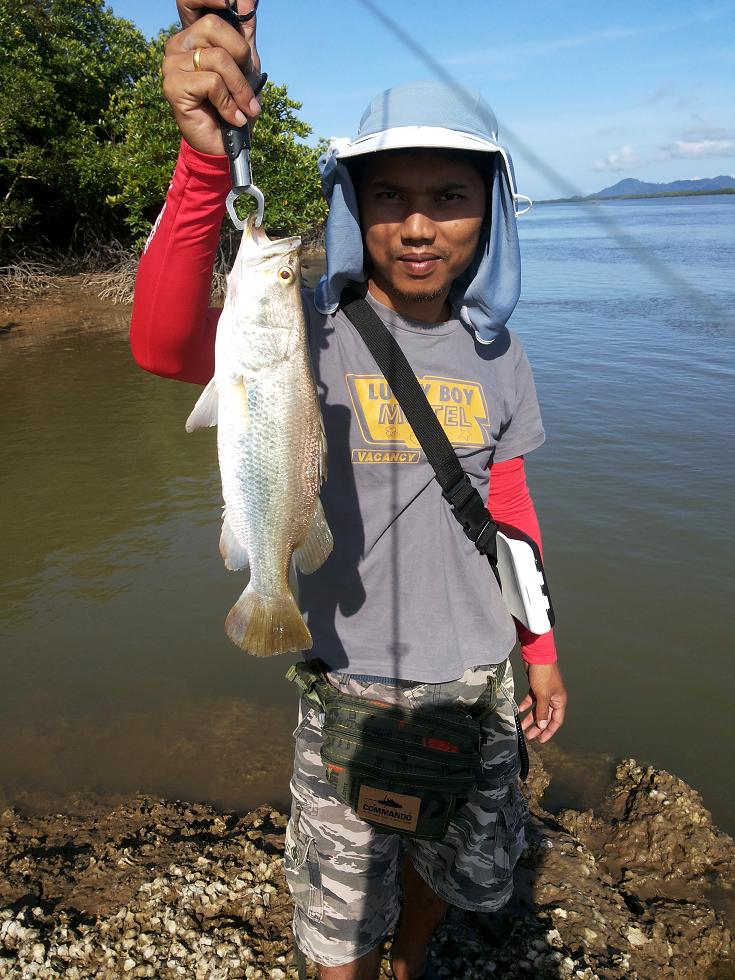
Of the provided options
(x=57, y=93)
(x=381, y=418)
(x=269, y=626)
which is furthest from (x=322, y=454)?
(x=57, y=93)

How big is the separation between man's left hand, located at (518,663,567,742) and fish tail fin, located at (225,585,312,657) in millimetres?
1183

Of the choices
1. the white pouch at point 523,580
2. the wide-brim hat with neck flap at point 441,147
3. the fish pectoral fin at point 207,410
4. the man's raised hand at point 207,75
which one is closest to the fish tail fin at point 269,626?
the fish pectoral fin at point 207,410

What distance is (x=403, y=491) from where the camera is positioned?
228 cm

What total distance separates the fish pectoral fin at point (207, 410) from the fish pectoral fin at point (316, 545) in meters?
0.39

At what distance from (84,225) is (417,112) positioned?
24.9 m

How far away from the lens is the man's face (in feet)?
7.37

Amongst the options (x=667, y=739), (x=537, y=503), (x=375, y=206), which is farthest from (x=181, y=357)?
(x=537, y=503)

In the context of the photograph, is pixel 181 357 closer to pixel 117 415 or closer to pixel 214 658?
pixel 214 658

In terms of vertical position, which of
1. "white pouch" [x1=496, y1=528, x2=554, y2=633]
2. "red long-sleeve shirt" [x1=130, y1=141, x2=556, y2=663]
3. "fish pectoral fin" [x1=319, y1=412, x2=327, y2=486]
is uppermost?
"red long-sleeve shirt" [x1=130, y1=141, x2=556, y2=663]

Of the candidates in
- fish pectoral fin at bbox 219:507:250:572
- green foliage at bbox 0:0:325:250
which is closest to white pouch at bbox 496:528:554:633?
fish pectoral fin at bbox 219:507:250:572

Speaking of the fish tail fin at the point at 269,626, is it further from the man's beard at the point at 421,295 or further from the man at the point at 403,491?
the man's beard at the point at 421,295

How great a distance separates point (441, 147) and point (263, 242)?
0.78 metres

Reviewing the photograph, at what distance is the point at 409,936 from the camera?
2.65m

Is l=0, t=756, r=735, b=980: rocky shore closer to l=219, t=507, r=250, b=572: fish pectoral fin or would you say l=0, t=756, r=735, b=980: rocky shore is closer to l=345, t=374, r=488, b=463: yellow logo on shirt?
l=219, t=507, r=250, b=572: fish pectoral fin
